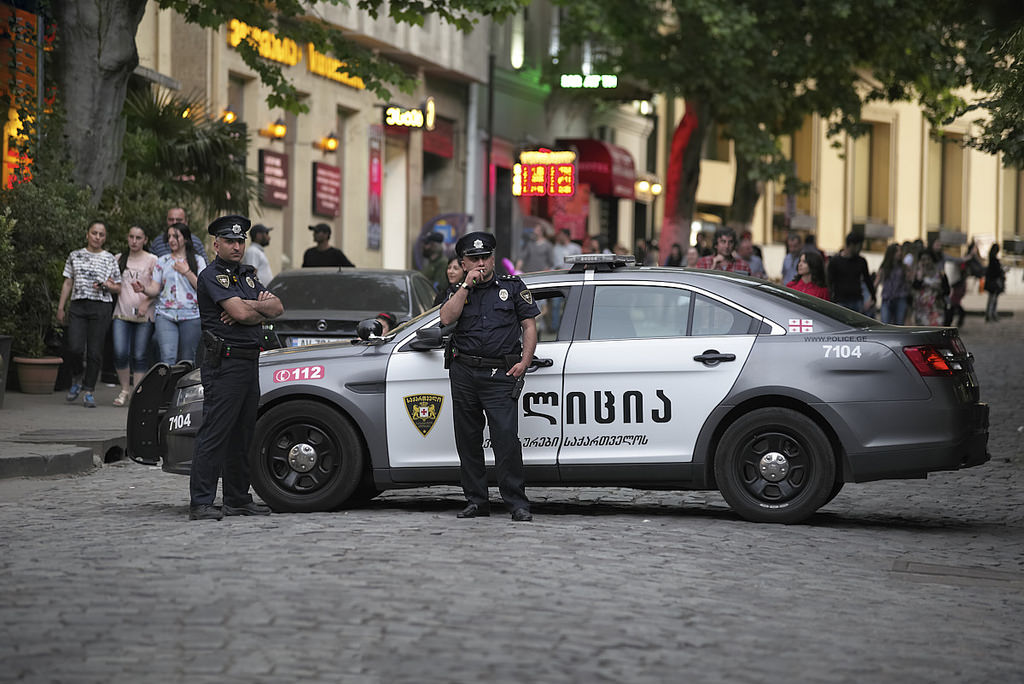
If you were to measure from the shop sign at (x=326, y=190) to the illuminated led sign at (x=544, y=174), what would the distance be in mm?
4606

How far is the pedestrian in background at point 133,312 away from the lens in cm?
1747

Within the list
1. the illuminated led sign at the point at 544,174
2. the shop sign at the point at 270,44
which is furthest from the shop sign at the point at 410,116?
the illuminated led sign at the point at 544,174

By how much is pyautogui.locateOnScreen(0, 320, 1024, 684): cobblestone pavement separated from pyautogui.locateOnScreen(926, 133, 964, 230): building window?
5795cm

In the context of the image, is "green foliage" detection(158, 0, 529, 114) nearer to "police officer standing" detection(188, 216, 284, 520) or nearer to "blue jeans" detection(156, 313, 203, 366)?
"blue jeans" detection(156, 313, 203, 366)

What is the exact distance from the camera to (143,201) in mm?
20453

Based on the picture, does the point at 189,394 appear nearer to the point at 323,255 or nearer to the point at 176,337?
the point at 176,337

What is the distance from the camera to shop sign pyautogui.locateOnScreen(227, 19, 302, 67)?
28.3 m

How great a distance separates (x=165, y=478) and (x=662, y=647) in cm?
739

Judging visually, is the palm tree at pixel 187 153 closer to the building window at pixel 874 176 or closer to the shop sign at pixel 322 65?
the shop sign at pixel 322 65

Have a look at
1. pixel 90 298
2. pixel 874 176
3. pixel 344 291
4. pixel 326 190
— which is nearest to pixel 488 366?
pixel 344 291

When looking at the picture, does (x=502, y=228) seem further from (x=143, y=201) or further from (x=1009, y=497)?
(x=1009, y=497)

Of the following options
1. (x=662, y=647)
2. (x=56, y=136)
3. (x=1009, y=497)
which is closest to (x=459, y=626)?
(x=662, y=647)

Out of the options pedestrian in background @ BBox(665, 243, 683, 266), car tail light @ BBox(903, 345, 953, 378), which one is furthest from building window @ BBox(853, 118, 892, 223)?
car tail light @ BBox(903, 345, 953, 378)

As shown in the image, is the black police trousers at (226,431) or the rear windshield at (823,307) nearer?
the black police trousers at (226,431)
